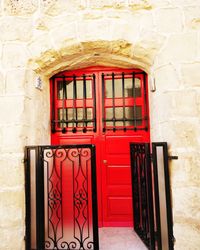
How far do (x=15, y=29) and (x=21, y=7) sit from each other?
25 centimetres

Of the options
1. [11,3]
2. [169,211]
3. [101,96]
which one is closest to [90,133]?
[101,96]

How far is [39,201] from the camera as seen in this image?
2.03 metres

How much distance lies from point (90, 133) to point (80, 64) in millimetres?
861

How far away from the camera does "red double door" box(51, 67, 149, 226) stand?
2516 millimetres

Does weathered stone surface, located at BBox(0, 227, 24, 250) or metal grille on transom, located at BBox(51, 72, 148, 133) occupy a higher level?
metal grille on transom, located at BBox(51, 72, 148, 133)

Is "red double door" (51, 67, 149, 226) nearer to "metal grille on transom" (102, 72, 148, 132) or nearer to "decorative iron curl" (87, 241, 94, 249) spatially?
"metal grille on transom" (102, 72, 148, 132)

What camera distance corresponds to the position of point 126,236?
2.27m

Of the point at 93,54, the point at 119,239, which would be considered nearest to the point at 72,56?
the point at 93,54

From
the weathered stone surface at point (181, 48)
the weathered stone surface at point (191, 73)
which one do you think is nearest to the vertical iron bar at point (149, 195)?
the weathered stone surface at point (191, 73)

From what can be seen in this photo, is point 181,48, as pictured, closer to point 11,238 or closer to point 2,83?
point 2,83

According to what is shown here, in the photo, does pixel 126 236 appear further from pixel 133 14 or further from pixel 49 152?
pixel 133 14

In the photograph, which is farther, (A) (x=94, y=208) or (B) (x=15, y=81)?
(B) (x=15, y=81)

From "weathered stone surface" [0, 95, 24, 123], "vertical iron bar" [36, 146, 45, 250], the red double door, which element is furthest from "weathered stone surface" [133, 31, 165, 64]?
"vertical iron bar" [36, 146, 45, 250]

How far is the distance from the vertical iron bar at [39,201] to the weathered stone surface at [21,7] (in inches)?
56.5
